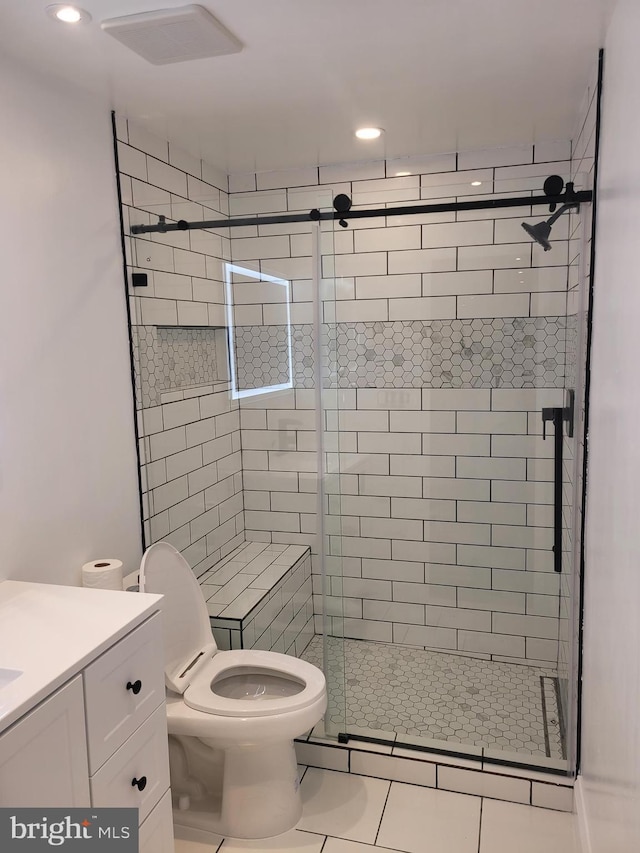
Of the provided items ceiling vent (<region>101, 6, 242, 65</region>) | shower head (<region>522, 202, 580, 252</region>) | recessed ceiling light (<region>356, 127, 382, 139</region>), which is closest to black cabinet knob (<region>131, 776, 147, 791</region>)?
ceiling vent (<region>101, 6, 242, 65</region>)

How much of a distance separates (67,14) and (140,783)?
79.0 inches

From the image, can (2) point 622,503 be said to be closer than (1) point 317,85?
Yes

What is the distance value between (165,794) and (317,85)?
7.40 feet

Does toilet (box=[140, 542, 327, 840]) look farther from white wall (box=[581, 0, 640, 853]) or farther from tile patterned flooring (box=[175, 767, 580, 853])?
white wall (box=[581, 0, 640, 853])

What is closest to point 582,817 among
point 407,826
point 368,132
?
point 407,826

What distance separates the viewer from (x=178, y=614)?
7.67 ft

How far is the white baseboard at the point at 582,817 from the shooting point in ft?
6.44

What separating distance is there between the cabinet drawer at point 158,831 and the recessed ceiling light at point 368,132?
2473mm

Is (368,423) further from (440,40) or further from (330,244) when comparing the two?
(440,40)

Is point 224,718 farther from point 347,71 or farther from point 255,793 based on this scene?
point 347,71

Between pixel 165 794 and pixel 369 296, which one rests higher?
pixel 369 296

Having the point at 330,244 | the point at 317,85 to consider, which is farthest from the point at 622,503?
the point at 317,85

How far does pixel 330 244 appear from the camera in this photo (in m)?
2.45

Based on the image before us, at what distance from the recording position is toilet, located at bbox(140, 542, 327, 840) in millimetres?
2094
